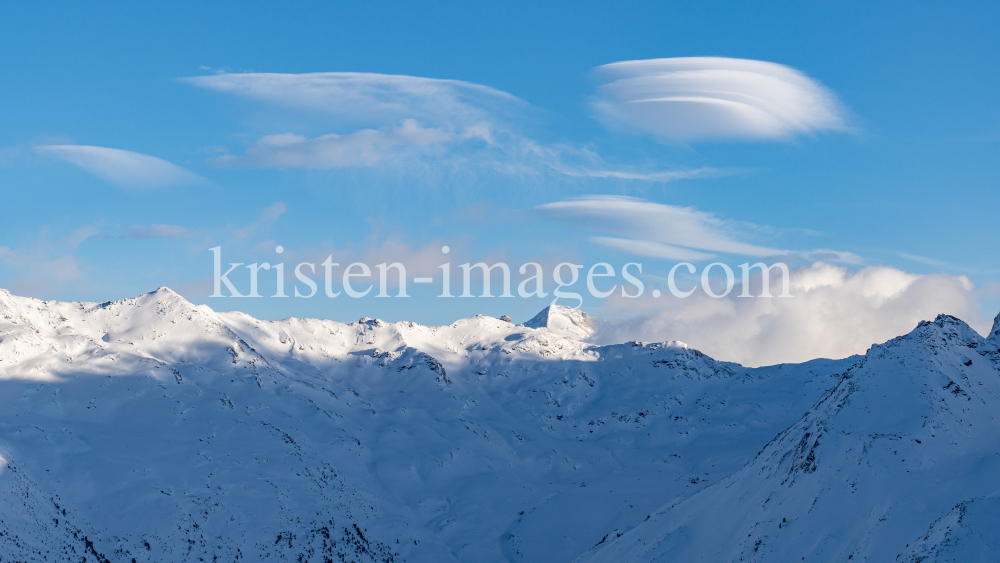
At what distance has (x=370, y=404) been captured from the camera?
15412 cm

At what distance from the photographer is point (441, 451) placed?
133875mm

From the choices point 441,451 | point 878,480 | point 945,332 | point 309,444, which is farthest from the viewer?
point 441,451

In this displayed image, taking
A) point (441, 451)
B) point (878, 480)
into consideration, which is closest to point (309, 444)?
point (441, 451)

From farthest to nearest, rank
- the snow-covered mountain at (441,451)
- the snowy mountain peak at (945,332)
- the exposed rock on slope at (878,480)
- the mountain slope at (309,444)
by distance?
1. the mountain slope at (309,444)
2. the snowy mountain peak at (945,332)
3. the snow-covered mountain at (441,451)
4. the exposed rock on slope at (878,480)

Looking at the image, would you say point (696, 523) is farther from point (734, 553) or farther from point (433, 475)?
point (433, 475)

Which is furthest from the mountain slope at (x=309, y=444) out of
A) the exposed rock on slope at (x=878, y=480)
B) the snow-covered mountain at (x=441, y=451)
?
the exposed rock on slope at (x=878, y=480)

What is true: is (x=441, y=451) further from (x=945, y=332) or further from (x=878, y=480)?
(x=878, y=480)

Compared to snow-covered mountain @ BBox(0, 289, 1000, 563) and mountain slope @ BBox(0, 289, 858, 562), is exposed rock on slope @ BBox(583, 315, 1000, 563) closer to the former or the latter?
snow-covered mountain @ BBox(0, 289, 1000, 563)

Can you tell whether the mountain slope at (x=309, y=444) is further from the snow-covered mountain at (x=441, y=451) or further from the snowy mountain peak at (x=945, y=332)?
the snowy mountain peak at (x=945, y=332)

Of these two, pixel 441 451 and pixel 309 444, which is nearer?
pixel 309 444

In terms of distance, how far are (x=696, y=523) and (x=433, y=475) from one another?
69641 mm

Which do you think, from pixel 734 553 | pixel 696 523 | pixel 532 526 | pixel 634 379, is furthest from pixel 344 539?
pixel 634 379

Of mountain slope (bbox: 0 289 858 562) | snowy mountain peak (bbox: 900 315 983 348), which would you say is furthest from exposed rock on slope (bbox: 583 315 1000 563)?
mountain slope (bbox: 0 289 858 562)

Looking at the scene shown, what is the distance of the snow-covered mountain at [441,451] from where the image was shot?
2074 inches
